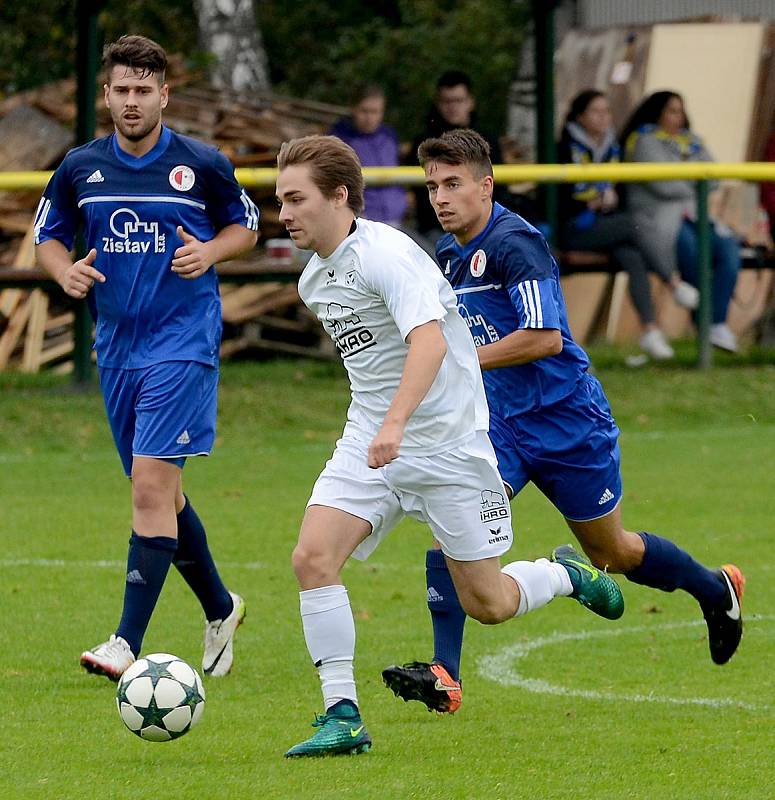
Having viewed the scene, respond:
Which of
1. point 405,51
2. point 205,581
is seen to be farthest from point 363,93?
point 405,51

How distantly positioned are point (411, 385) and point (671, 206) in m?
9.60

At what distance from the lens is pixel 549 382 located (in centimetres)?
628

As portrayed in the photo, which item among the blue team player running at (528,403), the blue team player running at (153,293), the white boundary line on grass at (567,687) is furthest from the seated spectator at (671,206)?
the blue team player running at (153,293)

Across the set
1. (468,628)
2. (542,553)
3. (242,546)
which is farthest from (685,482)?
(468,628)

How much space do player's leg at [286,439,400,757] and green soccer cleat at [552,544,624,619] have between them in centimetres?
99

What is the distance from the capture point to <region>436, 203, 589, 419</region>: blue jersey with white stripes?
5.95m

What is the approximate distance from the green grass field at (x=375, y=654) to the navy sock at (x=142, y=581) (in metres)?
0.23

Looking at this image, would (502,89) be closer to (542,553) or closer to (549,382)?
(542,553)

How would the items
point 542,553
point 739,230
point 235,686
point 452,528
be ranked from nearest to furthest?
point 452,528, point 235,686, point 542,553, point 739,230

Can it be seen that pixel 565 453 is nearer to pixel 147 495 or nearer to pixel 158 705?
pixel 147 495

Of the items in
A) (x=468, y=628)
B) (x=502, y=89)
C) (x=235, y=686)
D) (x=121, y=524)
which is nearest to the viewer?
(x=235, y=686)

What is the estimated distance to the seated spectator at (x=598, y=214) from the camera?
14.0 meters

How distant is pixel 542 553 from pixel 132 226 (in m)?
3.24

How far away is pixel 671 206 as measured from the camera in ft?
46.6
